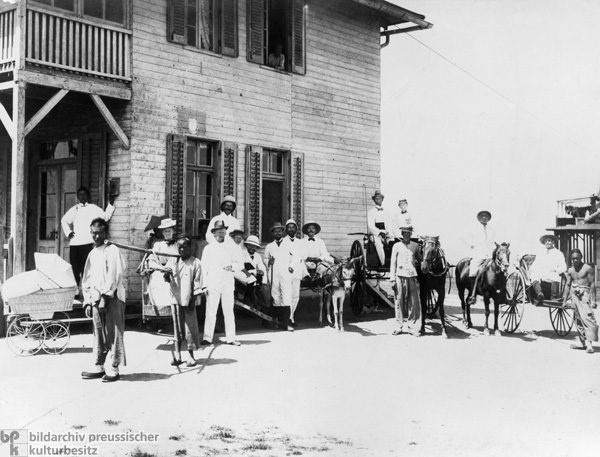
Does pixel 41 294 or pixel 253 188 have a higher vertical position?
pixel 253 188

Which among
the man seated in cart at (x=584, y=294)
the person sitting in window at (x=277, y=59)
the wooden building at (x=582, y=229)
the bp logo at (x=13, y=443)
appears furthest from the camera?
the wooden building at (x=582, y=229)

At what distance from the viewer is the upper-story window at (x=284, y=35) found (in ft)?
50.7

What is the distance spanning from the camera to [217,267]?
36.3 feet

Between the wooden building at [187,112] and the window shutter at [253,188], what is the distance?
3 centimetres

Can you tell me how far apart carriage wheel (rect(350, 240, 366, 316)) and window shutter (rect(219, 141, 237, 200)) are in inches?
127

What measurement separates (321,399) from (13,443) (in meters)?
3.21

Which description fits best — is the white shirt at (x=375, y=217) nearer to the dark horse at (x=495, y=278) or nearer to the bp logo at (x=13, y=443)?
the dark horse at (x=495, y=278)

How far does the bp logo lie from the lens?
220 inches

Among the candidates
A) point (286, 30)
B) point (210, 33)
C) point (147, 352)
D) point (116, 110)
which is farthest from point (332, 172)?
point (147, 352)

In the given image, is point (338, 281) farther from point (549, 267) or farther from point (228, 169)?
point (549, 267)

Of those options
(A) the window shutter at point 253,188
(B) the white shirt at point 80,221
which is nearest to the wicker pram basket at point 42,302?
(B) the white shirt at point 80,221

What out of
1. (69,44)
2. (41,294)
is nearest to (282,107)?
(69,44)

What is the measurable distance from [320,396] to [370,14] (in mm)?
12954

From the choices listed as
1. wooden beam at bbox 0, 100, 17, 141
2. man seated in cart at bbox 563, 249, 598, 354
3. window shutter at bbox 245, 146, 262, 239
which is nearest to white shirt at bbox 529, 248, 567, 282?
man seated in cart at bbox 563, 249, 598, 354
